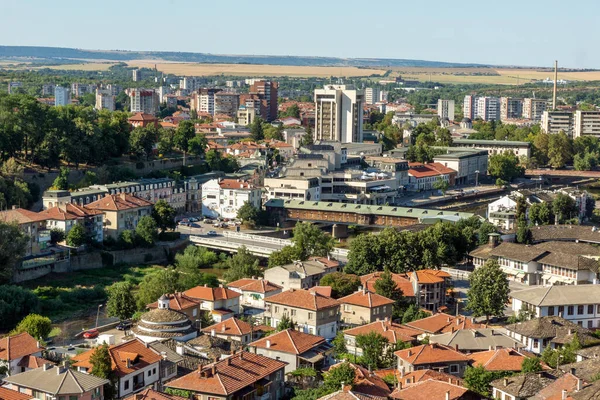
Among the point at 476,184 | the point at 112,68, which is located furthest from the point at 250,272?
the point at 112,68

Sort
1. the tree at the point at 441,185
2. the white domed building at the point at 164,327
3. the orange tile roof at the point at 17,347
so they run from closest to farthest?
1. the orange tile roof at the point at 17,347
2. the white domed building at the point at 164,327
3. the tree at the point at 441,185

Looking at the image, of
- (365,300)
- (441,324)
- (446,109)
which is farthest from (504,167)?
(446,109)

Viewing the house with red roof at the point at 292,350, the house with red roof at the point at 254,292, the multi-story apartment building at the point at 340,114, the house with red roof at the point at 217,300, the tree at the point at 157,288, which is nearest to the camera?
the house with red roof at the point at 292,350

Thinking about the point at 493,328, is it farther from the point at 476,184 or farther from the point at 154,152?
the point at 476,184

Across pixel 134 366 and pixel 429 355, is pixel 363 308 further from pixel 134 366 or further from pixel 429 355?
pixel 134 366

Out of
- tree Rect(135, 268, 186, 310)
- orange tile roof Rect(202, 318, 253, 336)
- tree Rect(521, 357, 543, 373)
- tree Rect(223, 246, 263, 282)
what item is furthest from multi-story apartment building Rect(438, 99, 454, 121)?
tree Rect(521, 357, 543, 373)

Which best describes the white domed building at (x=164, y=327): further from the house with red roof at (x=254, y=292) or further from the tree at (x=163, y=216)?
the tree at (x=163, y=216)

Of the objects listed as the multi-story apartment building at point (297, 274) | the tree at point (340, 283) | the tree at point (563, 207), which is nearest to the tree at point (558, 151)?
the tree at point (563, 207)
